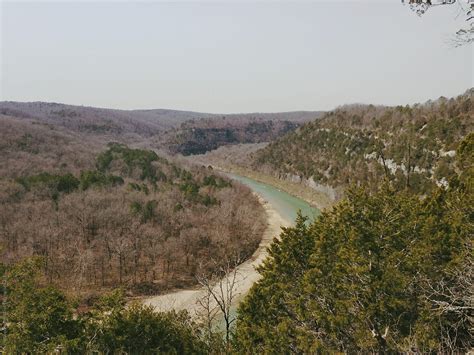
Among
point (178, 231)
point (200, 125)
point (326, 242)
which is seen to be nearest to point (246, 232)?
point (178, 231)

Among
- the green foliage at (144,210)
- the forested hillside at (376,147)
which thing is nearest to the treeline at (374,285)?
the forested hillside at (376,147)

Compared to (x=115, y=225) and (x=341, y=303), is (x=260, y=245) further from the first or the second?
(x=341, y=303)

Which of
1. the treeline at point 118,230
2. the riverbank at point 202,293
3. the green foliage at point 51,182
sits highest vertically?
the green foliage at point 51,182

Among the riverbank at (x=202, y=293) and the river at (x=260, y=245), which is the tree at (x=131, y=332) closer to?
the river at (x=260, y=245)

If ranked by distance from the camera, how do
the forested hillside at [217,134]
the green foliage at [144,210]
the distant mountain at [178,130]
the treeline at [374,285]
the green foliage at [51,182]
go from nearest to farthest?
the treeline at [374,285] < the green foliage at [144,210] < the green foliage at [51,182] < the distant mountain at [178,130] < the forested hillside at [217,134]

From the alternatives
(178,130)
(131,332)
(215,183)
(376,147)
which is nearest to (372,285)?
(131,332)

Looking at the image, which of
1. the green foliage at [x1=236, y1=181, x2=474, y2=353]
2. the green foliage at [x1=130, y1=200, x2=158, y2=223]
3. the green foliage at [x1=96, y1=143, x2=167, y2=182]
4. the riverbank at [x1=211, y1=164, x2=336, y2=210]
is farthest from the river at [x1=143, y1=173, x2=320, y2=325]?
the green foliage at [x1=96, y1=143, x2=167, y2=182]

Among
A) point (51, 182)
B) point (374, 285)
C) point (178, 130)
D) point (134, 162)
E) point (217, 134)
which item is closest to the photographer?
point (374, 285)
